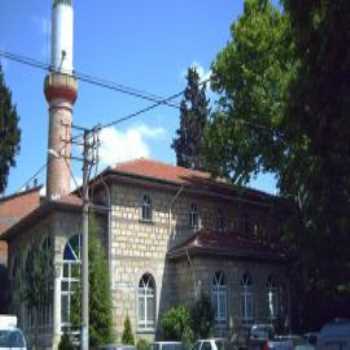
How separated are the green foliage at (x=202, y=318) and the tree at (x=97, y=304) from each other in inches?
167

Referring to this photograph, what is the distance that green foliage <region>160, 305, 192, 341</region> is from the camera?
35.0 meters

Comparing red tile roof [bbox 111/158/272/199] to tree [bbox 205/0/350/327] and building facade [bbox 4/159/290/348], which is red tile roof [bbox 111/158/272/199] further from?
tree [bbox 205/0/350/327]

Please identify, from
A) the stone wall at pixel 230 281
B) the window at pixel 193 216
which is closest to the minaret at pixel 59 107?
the window at pixel 193 216

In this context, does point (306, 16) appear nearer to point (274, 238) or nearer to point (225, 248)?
point (225, 248)

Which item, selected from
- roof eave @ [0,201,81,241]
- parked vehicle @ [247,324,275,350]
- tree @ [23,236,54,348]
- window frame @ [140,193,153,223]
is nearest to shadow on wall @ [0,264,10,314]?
roof eave @ [0,201,81,241]

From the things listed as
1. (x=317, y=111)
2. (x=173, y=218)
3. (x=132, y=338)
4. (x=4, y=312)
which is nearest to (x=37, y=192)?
(x=4, y=312)

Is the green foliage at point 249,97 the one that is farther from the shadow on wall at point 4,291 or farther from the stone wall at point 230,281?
the shadow on wall at point 4,291

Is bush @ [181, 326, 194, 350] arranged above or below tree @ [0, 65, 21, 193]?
below

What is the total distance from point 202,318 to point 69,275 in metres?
6.68

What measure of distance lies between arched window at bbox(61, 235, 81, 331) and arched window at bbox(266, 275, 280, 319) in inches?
459

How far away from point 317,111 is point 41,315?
78.4ft

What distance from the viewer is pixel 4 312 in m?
44.2

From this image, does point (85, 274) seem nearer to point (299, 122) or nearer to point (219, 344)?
point (219, 344)

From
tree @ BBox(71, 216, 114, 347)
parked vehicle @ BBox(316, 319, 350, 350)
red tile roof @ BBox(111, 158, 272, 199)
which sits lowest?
parked vehicle @ BBox(316, 319, 350, 350)
